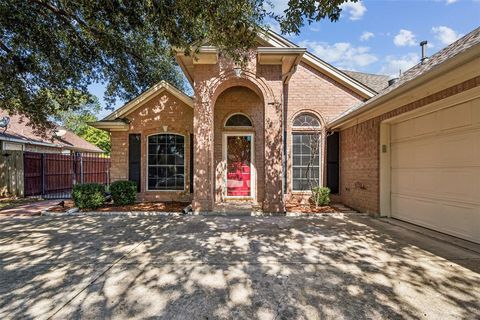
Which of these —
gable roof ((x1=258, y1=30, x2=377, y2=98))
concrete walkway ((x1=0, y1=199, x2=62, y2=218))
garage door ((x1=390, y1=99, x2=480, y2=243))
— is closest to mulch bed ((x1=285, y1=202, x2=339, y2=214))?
garage door ((x1=390, y1=99, x2=480, y2=243))

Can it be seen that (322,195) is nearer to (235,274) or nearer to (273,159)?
(273,159)

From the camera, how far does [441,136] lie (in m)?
5.42

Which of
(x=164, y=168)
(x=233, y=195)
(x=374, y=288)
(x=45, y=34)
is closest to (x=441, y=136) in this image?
(x=374, y=288)

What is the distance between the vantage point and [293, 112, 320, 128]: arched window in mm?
9828

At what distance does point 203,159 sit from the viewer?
7887 mm

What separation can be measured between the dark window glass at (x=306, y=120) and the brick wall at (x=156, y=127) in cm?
427

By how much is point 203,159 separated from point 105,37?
5.17m

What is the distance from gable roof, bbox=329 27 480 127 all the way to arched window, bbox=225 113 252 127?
3.22 metres

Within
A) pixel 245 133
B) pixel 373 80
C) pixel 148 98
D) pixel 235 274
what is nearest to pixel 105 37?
pixel 148 98

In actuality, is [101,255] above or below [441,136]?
below

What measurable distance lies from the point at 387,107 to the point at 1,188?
638 inches

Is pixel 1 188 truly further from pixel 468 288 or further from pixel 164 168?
pixel 468 288

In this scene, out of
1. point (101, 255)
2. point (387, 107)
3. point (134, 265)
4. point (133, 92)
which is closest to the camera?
point (134, 265)

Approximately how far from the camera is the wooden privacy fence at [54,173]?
11.9m
